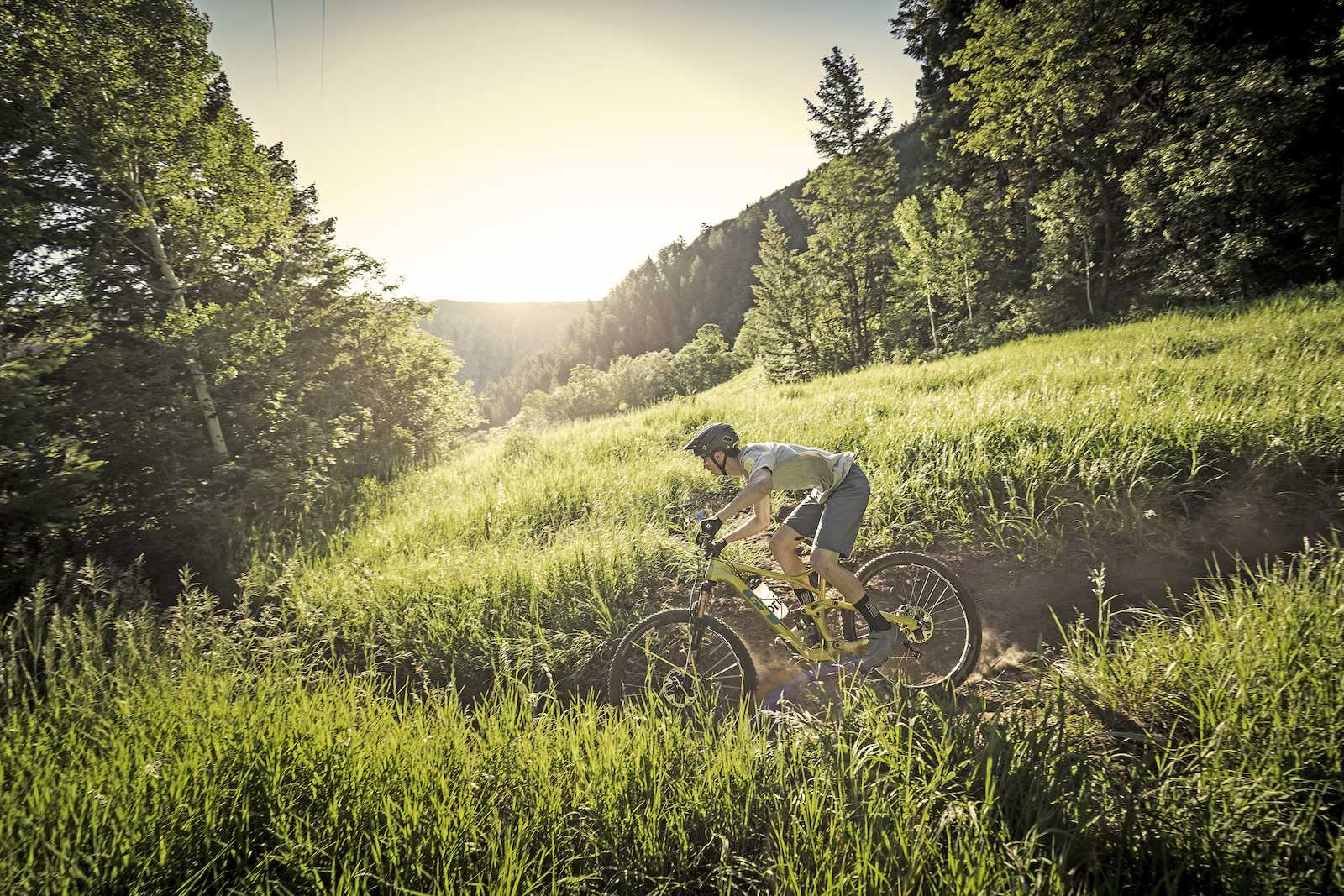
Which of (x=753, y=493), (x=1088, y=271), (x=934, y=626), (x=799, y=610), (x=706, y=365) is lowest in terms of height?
(x=934, y=626)

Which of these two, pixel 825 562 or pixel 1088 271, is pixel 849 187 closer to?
pixel 1088 271

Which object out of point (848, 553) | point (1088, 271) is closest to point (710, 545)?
point (848, 553)

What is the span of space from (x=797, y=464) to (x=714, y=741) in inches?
85.7

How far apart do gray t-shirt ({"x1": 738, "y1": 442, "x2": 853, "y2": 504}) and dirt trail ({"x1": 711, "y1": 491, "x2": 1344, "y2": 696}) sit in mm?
1544

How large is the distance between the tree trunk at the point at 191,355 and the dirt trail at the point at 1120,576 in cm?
998

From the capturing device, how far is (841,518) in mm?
3766

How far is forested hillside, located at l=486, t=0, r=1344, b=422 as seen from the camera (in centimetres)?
1415

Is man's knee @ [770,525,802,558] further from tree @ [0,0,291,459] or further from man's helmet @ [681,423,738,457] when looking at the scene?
tree @ [0,0,291,459]

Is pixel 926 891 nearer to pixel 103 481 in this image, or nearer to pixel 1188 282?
pixel 103 481

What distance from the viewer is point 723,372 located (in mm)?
67500

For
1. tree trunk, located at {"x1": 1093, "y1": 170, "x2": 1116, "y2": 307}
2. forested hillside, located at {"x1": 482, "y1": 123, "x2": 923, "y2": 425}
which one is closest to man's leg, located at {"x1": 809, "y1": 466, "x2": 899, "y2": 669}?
tree trunk, located at {"x1": 1093, "y1": 170, "x2": 1116, "y2": 307}

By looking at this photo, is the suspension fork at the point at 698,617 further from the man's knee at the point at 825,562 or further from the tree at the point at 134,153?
the tree at the point at 134,153

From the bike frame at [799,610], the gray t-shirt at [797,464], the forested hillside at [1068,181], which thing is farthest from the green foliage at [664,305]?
the bike frame at [799,610]

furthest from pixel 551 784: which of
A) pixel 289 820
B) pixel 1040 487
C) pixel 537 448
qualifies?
pixel 537 448
